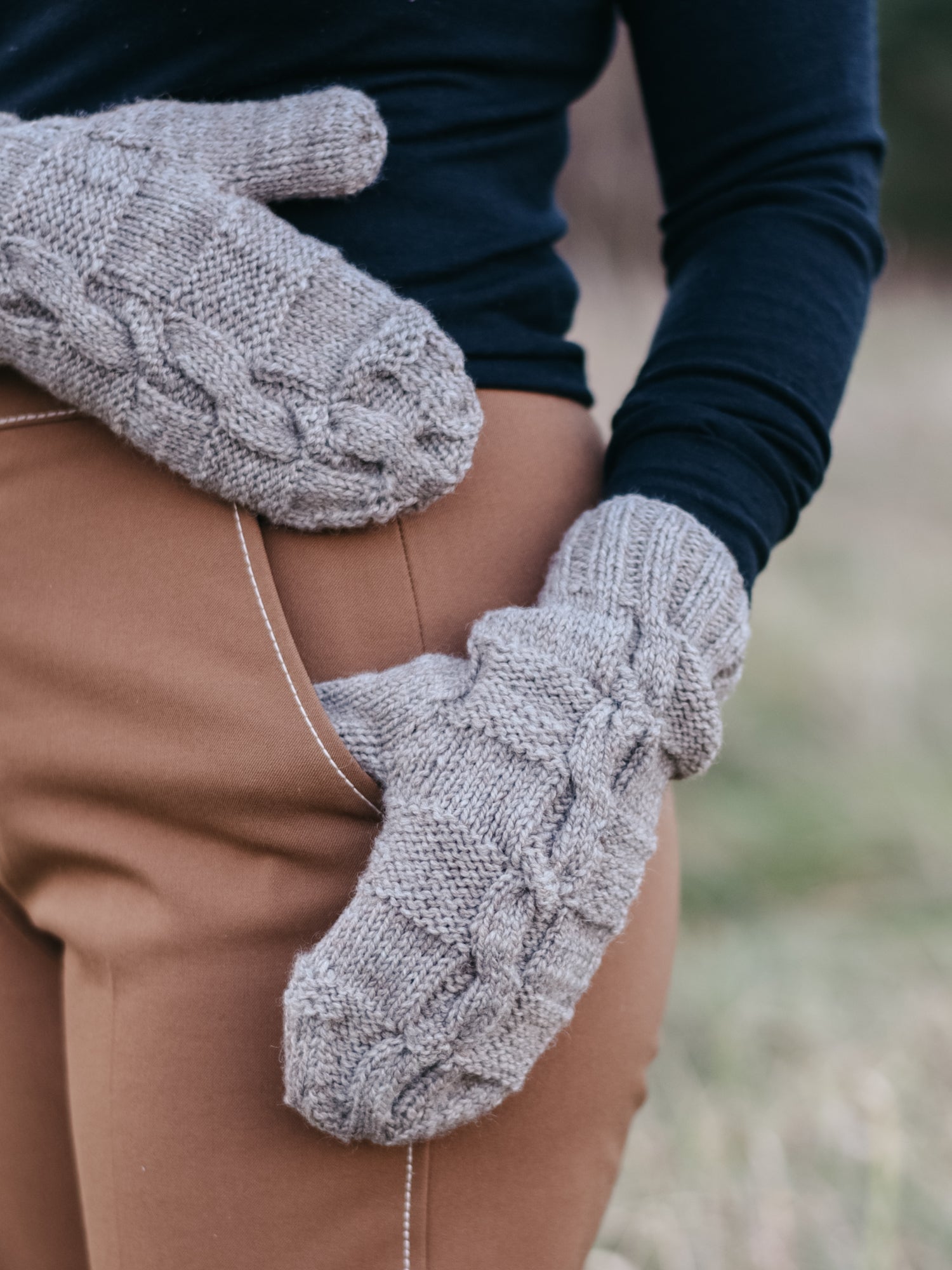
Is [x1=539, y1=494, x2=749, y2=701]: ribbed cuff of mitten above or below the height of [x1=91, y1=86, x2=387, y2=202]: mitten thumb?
below

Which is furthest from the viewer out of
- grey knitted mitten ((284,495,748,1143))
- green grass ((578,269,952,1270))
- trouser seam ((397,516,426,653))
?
green grass ((578,269,952,1270))

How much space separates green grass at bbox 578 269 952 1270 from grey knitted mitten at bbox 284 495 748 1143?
1492mm

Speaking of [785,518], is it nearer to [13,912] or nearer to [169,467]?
[169,467]

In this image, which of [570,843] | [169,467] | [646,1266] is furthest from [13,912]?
[646,1266]

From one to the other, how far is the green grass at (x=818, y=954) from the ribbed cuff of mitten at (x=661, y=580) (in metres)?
1.59

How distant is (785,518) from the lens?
3.39ft

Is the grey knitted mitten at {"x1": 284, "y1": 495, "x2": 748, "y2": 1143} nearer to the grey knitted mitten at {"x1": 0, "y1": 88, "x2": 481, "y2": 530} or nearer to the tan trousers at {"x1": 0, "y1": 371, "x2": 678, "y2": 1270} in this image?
Answer: the tan trousers at {"x1": 0, "y1": 371, "x2": 678, "y2": 1270}

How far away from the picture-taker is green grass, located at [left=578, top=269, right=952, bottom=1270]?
2043mm

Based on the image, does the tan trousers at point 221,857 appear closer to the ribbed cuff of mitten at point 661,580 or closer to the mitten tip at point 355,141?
the ribbed cuff of mitten at point 661,580

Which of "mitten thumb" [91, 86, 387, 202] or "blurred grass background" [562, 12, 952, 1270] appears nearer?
"mitten thumb" [91, 86, 387, 202]

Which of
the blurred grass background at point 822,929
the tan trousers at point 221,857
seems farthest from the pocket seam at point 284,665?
the blurred grass background at point 822,929

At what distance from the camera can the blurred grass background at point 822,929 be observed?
2.05 metres

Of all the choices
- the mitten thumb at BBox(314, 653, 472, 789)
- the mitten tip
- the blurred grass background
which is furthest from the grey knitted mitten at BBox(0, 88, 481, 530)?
the blurred grass background

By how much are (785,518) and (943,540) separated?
5.55 m
